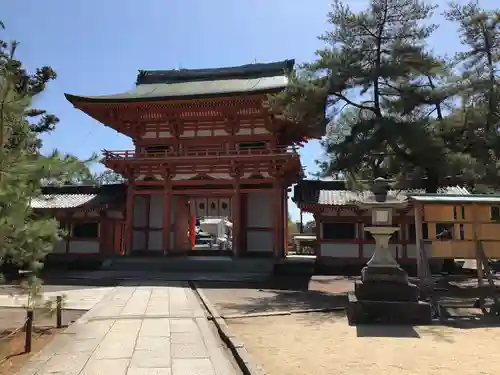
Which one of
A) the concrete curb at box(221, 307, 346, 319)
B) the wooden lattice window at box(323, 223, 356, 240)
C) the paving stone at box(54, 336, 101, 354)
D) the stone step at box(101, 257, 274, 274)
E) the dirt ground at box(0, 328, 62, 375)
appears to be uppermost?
the wooden lattice window at box(323, 223, 356, 240)

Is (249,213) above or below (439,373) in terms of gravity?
above

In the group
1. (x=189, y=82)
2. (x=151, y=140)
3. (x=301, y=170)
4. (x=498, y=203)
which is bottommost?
(x=498, y=203)

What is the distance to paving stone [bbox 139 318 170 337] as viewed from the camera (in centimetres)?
711

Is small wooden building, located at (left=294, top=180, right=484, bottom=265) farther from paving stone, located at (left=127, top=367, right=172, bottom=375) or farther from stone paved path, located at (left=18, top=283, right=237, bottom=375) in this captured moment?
paving stone, located at (left=127, top=367, right=172, bottom=375)

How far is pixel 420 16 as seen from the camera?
13688 millimetres

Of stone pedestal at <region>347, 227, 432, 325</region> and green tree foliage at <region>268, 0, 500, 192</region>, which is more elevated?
green tree foliage at <region>268, 0, 500, 192</region>

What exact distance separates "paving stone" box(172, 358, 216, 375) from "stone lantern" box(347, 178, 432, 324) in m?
3.83

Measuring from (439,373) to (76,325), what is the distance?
6.00 meters

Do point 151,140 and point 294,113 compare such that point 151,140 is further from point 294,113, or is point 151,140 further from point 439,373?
point 439,373

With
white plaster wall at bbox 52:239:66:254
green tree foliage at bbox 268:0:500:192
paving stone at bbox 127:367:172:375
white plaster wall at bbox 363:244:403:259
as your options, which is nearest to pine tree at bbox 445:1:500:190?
green tree foliage at bbox 268:0:500:192

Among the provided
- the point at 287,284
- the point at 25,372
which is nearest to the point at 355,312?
the point at 25,372

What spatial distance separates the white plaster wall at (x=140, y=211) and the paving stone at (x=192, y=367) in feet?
55.2

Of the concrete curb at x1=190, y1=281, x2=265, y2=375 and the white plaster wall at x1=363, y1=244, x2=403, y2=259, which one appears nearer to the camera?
the concrete curb at x1=190, y1=281, x2=265, y2=375

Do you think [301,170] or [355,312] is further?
[301,170]
